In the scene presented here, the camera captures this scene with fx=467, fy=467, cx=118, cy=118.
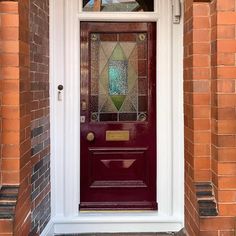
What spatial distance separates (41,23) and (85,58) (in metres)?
0.67

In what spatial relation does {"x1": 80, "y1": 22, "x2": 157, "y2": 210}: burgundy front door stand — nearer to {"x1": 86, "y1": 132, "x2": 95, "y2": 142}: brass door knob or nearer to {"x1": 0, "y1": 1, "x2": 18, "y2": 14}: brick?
{"x1": 86, "y1": 132, "x2": 95, "y2": 142}: brass door knob

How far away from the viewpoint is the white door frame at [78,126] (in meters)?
4.69

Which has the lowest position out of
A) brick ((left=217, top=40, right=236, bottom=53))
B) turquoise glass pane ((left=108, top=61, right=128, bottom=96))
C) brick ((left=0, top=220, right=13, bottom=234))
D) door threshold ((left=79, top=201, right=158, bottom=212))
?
door threshold ((left=79, top=201, right=158, bottom=212))

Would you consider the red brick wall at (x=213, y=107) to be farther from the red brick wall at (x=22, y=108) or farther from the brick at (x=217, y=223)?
the red brick wall at (x=22, y=108)

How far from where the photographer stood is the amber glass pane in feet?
15.8

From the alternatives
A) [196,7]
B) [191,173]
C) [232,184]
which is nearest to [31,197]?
[191,173]

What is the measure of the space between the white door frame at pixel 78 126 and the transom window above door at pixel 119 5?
2.8 inches

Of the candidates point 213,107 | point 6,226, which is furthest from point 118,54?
point 6,226

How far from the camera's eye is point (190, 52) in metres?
3.74

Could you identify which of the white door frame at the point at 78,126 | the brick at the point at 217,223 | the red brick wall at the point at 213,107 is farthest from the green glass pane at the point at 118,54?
the brick at the point at 217,223

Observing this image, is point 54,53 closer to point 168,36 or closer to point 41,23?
point 41,23

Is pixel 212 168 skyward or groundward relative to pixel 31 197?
skyward

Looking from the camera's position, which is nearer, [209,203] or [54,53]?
[209,203]

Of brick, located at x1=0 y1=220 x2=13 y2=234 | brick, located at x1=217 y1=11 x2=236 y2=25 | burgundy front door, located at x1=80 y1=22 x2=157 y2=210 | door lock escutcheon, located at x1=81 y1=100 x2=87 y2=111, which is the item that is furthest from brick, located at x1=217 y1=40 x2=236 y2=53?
brick, located at x1=0 y1=220 x2=13 y2=234
